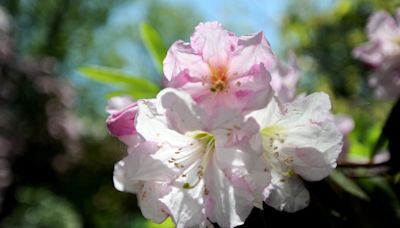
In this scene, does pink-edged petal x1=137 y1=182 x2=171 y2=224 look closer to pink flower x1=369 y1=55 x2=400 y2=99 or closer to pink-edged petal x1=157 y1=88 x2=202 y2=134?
pink-edged petal x1=157 y1=88 x2=202 y2=134

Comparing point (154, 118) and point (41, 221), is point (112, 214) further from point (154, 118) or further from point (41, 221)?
point (154, 118)

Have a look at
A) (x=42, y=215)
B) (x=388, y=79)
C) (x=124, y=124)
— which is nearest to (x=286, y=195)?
(x=124, y=124)

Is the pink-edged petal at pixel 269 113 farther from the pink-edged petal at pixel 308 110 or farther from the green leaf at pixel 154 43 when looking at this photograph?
the green leaf at pixel 154 43

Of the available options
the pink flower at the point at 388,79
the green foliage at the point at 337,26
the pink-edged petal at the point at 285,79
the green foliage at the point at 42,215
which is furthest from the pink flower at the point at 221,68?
the green foliage at the point at 42,215

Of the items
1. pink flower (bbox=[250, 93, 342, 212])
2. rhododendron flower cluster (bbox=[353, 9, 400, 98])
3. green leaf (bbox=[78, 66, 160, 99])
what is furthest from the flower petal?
green leaf (bbox=[78, 66, 160, 99])

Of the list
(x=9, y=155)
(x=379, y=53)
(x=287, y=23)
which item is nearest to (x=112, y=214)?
(x=9, y=155)
